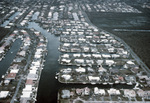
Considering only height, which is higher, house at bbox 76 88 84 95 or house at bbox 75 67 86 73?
house at bbox 75 67 86 73

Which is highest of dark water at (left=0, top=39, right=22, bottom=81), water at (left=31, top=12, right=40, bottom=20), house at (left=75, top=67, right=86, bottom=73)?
water at (left=31, top=12, right=40, bottom=20)

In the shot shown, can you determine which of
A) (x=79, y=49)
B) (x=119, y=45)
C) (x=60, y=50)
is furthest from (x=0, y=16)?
(x=119, y=45)

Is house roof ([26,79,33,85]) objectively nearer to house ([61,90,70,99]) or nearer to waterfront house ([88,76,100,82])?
house ([61,90,70,99])

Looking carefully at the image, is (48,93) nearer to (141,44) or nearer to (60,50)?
(60,50)

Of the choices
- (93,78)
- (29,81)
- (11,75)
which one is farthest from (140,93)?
(11,75)

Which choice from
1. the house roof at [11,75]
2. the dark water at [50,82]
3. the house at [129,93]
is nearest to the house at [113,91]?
the house at [129,93]

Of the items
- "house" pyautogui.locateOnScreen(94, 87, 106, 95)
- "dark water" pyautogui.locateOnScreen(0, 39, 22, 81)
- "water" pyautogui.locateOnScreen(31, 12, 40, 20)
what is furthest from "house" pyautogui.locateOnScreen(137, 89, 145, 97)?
"water" pyautogui.locateOnScreen(31, 12, 40, 20)

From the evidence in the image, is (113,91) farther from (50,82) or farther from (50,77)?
(50,77)

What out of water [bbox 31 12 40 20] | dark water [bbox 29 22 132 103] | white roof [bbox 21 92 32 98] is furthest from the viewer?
water [bbox 31 12 40 20]
